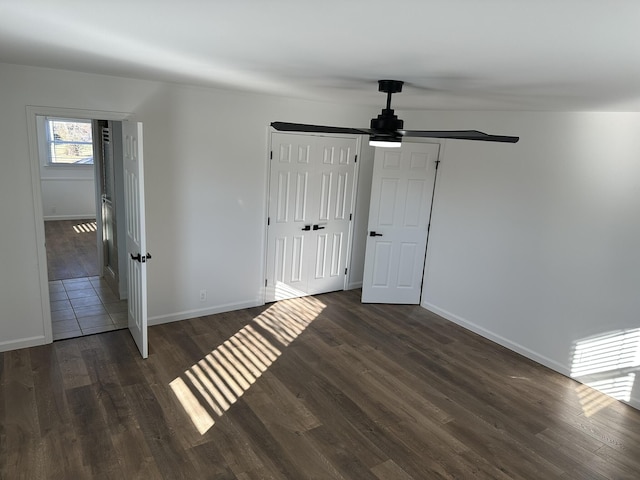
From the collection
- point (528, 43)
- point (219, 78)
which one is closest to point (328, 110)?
point (219, 78)

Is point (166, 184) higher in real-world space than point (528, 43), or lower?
lower

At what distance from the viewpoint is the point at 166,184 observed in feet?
14.0

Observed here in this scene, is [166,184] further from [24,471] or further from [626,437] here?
[626,437]

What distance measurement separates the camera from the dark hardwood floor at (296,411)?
2793 mm

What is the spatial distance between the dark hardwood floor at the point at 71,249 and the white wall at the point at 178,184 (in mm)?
1998

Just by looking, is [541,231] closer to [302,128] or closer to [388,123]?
[388,123]

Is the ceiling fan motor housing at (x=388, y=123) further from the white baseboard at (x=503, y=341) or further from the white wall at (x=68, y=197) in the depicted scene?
the white wall at (x=68, y=197)

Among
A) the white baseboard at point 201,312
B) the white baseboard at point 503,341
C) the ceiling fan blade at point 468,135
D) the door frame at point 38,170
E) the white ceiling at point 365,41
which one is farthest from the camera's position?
the white baseboard at point 201,312

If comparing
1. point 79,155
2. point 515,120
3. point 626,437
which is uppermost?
point 515,120

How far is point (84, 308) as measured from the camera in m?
4.81

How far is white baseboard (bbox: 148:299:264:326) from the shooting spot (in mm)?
4568

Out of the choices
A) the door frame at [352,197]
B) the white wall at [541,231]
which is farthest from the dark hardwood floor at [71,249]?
the white wall at [541,231]

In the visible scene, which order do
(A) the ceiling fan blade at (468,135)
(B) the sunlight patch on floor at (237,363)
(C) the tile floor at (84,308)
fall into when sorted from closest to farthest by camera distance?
(A) the ceiling fan blade at (468,135) → (B) the sunlight patch on floor at (237,363) → (C) the tile floor at (84,308)

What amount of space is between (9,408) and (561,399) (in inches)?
167
